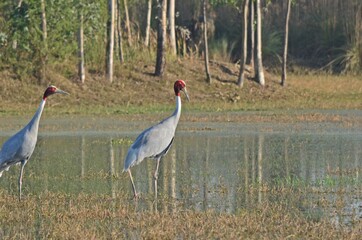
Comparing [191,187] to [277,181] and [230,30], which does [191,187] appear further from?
[230,30]

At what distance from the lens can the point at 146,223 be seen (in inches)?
440

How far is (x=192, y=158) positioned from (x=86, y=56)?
16.3m

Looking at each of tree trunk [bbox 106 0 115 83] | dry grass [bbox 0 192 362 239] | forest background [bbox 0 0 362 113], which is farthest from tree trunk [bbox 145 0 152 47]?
dry grass [bbox 0 192 362 239]

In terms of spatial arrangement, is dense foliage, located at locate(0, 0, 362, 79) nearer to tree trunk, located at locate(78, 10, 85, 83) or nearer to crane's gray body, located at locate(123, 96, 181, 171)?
tree trunk, located at locate(78, 10, 85, 83)

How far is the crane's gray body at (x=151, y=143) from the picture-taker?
13578 mm

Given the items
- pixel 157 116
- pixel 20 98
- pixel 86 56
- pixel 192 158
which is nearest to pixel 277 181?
pixel 192 158

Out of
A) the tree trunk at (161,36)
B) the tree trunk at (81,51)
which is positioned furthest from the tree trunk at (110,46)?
the tree trunk at (161,36)

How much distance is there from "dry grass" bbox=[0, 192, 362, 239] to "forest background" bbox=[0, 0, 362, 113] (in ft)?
54.3

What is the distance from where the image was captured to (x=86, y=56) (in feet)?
111

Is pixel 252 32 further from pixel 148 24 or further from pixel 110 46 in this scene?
pixel 110 46

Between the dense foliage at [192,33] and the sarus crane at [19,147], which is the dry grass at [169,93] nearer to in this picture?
the dense foliage at [192,33]

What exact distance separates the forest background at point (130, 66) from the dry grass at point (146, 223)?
16554mm

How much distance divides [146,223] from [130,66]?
23332 mm

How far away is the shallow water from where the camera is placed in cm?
1308
